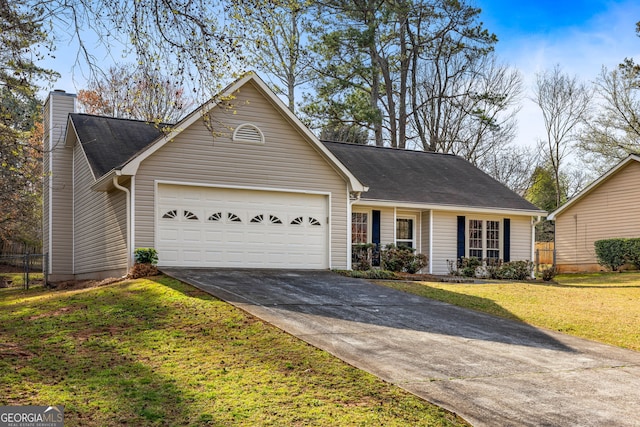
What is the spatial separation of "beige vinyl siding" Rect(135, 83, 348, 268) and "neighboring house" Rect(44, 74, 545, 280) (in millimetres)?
29

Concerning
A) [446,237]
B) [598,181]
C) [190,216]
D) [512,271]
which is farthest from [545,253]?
[190,216]

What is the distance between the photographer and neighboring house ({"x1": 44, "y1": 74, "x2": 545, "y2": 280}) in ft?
54.3

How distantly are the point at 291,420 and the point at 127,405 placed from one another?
171 centimetres

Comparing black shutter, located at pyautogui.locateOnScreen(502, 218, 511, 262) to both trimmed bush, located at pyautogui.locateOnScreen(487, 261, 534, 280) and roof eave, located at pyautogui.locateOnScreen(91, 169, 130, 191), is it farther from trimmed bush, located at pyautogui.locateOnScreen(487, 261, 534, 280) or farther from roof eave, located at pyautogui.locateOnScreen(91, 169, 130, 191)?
roof eave, located at pyautogui.locateOnScreen(91, 169, 130, 191)

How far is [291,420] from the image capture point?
6.14m

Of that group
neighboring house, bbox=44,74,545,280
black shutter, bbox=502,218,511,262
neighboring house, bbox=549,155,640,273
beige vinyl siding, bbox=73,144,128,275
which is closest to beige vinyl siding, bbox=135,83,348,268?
neighboring house, bbox=44,74,545,280

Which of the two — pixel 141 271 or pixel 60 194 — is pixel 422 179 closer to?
Result: pixel 141 271

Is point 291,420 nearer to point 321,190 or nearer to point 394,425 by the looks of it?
point 394,425

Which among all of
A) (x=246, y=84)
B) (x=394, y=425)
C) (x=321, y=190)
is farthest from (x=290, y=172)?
(x=394, y=425)

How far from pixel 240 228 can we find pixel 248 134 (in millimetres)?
2564

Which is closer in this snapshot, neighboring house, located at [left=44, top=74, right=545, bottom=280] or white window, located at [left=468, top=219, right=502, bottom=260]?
neighboring house, located at [left=44, top=74, right=545, bottom=280]

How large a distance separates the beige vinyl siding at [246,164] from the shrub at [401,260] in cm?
273

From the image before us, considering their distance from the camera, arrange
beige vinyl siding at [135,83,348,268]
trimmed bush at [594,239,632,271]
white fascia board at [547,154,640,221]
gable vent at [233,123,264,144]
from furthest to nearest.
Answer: white fascia board at [547,154,640,221]
trimmed bush at [594,239,632,271]
gable vent at [233,123,264,144]
beige vinyl siding at [135,83,348,268]

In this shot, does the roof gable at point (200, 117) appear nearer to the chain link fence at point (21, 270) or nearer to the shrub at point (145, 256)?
the shrub at point (145, 256)
